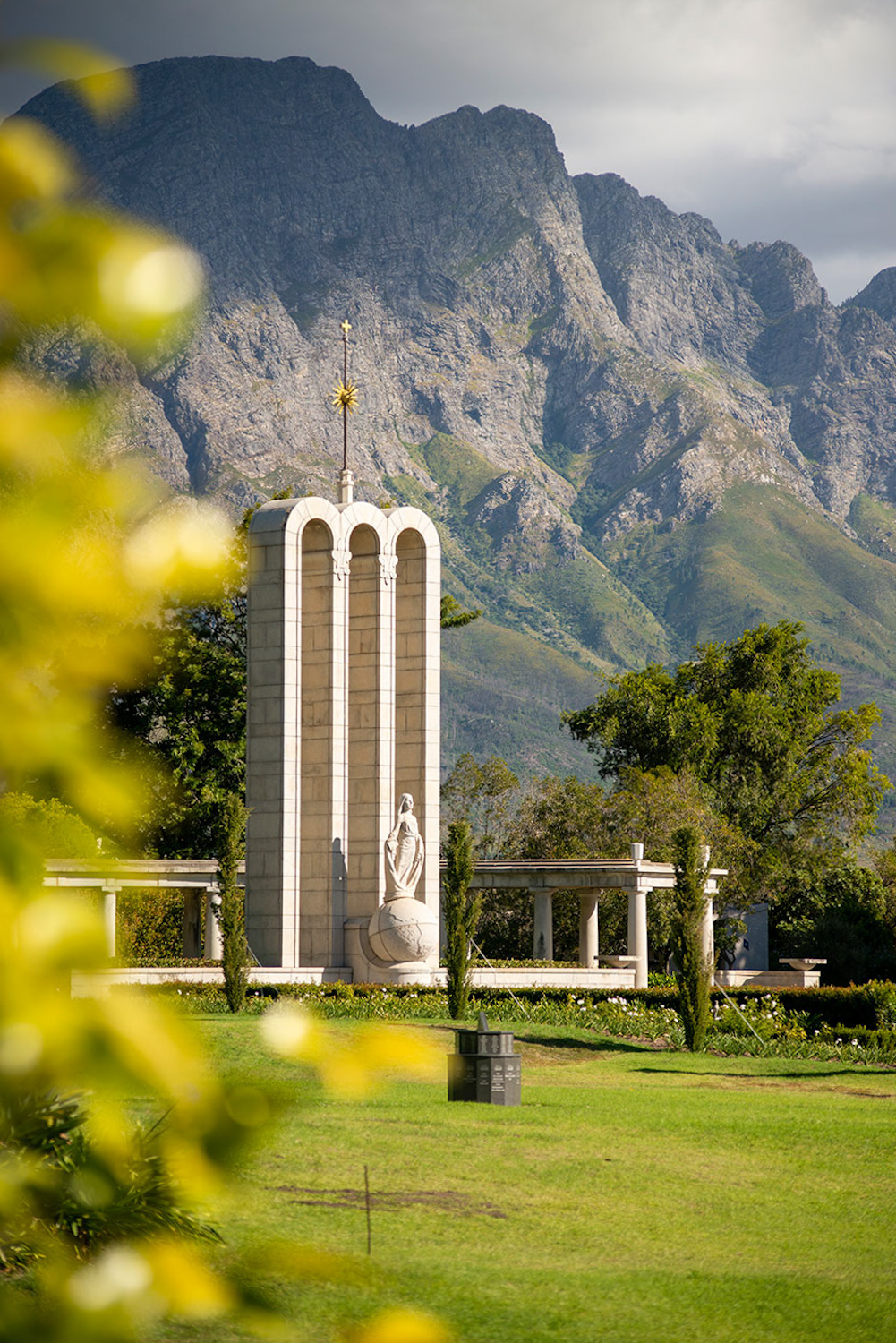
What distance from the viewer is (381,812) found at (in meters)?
35.8

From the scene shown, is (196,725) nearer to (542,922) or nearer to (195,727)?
(195,727)

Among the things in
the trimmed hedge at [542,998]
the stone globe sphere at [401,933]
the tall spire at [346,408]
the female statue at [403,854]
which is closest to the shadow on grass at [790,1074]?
the trimmed hedge at [542,998]

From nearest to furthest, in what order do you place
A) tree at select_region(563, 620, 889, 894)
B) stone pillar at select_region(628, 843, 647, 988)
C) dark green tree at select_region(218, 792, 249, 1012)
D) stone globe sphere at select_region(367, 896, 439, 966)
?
1. dark green tree at select_region(218, 792, 249, 1012)
2. stone globe sphere at select_region(367, 896, 439, 966)
3. stone pillar at select_region(628, 843, 647, 988)
4. tree at select_region(563, 620, 889, 894)

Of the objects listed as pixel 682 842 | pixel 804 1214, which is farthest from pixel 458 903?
pixel 804 1214

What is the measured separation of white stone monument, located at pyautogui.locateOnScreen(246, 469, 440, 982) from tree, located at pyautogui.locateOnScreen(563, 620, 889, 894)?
20.2m

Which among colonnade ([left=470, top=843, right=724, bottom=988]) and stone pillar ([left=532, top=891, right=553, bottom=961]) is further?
stone pillar ([left=532, top=891, right=553, bottom=961])

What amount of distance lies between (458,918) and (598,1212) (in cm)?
1615

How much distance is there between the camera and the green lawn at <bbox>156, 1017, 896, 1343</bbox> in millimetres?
9305

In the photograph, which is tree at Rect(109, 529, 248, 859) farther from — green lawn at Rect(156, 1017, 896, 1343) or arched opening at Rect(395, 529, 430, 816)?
green lawn at Rect(156, 1017, 896, 1343)

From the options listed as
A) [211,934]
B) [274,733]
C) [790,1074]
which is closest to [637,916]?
[211,934]

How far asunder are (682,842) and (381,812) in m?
10.4

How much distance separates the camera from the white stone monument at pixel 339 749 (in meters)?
34.6

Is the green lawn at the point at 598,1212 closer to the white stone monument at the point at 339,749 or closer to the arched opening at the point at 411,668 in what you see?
the white stone monument at the point at 339,749

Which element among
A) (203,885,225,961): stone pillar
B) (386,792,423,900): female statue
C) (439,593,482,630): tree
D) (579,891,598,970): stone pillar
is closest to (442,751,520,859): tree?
(439,593,482,630): tree
